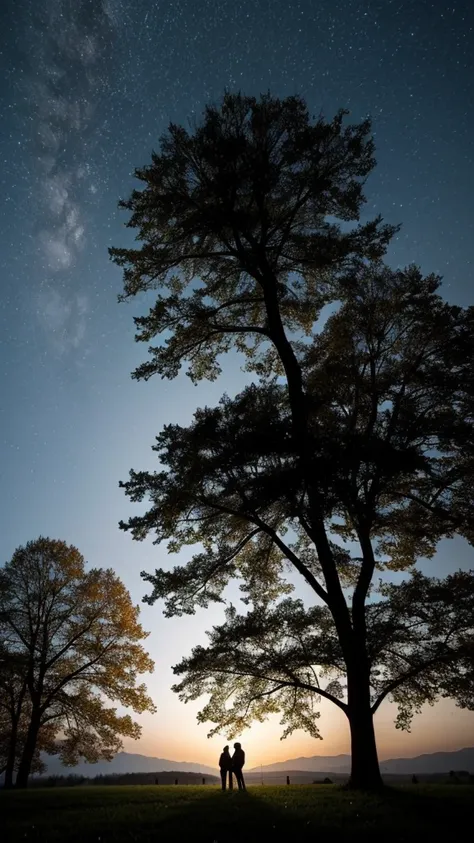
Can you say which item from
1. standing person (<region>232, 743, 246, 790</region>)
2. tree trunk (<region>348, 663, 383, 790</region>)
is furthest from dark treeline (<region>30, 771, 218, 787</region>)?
tree trunk (<region>348, 663, 383, 790</region>)

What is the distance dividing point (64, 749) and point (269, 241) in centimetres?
2502

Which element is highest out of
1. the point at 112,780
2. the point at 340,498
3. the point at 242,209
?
the point at 242,209

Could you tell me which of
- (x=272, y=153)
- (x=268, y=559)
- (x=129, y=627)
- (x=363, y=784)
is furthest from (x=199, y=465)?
(x=129, y=627)

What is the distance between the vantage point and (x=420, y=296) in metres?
14.5

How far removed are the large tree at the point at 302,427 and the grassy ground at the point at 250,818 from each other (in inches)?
83.6

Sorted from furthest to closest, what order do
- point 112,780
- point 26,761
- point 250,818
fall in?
point 112,780 → point 26,761 → point 250,818

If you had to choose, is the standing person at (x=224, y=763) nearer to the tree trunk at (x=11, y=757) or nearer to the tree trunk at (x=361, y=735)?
the tree trunk at (x=361, y=735)

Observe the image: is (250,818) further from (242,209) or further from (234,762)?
(242,209)

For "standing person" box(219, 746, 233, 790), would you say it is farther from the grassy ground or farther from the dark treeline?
the dark treeline

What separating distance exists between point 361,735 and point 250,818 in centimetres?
426

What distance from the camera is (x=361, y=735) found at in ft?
38.7

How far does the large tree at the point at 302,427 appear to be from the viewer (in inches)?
453

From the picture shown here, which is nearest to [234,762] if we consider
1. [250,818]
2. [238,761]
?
[238,761]

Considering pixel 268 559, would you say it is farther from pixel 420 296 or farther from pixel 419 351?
pixel 420 296
